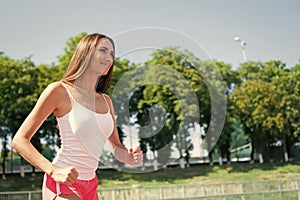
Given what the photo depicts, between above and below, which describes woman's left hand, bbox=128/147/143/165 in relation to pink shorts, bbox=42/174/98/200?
above

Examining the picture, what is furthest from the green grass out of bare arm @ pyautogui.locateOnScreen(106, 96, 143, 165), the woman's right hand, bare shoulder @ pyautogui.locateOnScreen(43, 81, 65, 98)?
the woman's right hand

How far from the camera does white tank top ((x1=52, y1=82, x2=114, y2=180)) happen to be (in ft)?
5.64

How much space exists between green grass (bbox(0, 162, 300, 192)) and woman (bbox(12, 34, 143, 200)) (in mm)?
24176

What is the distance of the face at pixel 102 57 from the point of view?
6.07 ft

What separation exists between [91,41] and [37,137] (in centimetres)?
2634

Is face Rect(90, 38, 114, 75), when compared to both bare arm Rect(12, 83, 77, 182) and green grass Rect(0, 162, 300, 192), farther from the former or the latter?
green grass Rect(0, 162, 300, 192)

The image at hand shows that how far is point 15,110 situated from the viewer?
26531mm

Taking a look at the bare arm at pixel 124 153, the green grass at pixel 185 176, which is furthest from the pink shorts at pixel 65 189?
the green grass at pixel 185 176

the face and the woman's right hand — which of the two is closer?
the woman's right hand

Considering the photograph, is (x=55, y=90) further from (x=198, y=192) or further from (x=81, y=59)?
(x=198, y=192)

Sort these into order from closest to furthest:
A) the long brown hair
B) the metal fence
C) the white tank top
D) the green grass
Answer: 1. the white tank top
2. the long brown hair
3. the metal fence
4. the green grass

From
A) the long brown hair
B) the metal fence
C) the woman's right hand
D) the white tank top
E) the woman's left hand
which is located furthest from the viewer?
the metal fence

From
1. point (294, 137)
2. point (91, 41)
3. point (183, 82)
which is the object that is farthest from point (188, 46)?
point (294, 137)

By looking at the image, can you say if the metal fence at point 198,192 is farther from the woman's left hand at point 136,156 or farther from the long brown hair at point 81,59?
the long brown hair at point 81,59
